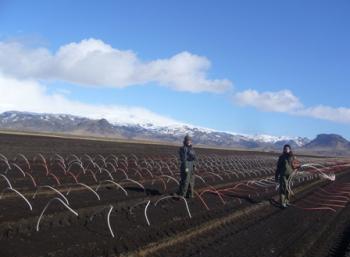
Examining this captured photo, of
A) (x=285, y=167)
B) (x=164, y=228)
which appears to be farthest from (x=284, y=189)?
(x=164, y=228)

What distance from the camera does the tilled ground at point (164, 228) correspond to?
1083 centimetres

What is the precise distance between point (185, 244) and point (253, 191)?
1267 centimetres

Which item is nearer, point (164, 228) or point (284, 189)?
point (164, 228)

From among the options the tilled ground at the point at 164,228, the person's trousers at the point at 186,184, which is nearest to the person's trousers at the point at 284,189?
the tilled ground at the point at 164,228

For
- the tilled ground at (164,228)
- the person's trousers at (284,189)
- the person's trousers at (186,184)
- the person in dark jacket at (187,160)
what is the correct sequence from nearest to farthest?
1. the tilled ground at (164,228)
2. the person in dark jacket at (187,160)
3. the person's trousers at (186,184)
4. the person's trousers at (284,189)

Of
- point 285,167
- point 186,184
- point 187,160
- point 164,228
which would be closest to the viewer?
point 164,228

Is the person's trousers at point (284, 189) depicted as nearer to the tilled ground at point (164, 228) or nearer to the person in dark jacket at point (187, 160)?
the tilled ground at point (164, 228)

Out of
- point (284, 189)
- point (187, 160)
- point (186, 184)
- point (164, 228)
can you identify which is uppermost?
point (187, 160)

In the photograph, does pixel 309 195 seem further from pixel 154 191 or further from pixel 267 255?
pixel 267 255

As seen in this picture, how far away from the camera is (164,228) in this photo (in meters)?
13.2

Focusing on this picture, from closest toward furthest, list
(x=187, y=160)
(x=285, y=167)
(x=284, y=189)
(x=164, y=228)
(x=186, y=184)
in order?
(x=164, y=228) → (x=187, y=160) → (x=186, y=184) → (x=285, y=167) → (x=284, y=189)

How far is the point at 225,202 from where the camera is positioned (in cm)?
1912

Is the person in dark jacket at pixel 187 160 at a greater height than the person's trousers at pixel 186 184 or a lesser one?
greater

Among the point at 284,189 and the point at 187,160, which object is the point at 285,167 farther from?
the point at 187,160
